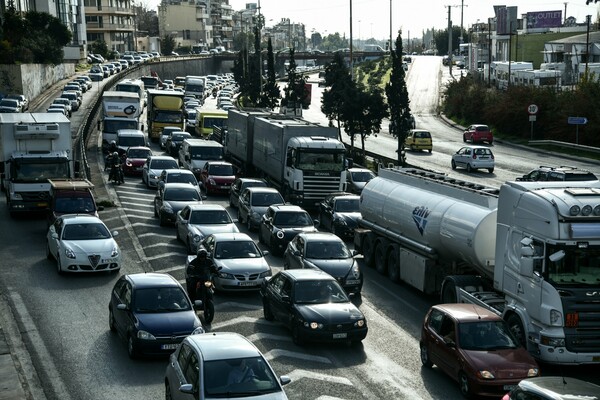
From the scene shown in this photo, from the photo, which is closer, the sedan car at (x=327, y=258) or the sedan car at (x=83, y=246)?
the sedan car at (x=327, y=258)

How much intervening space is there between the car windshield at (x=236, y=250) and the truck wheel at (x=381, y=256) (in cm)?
447

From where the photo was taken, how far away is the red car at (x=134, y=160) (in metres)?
51.3

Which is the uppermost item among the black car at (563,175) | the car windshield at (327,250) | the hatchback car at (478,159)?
the black car at (563,175)

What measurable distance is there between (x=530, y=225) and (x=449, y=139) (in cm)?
6497

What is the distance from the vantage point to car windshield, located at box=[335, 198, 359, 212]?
35.5 m

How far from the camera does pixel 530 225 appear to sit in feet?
64.5

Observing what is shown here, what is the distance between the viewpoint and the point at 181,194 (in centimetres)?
3697

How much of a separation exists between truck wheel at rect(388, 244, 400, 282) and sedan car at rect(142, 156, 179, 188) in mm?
20152

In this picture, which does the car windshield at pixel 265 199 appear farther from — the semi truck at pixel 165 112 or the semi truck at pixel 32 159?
the semi truck at pixel 165 112

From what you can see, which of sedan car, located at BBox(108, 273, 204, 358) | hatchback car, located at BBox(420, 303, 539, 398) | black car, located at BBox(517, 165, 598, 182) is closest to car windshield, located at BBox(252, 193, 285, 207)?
black car, located at BBox(517, 165, 598, 182)

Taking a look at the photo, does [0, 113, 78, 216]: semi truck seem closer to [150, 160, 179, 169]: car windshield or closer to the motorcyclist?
[150, 160, 179, 169]: car windshield

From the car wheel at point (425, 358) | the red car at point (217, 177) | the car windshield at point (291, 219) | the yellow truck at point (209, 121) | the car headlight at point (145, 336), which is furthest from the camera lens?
the yellow truck at point (209, 121)

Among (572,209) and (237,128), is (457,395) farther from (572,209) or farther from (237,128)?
(237,128)

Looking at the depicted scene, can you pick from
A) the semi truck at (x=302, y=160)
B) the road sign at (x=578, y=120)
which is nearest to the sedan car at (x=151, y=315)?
the semi truck at (x=302, y=160)
